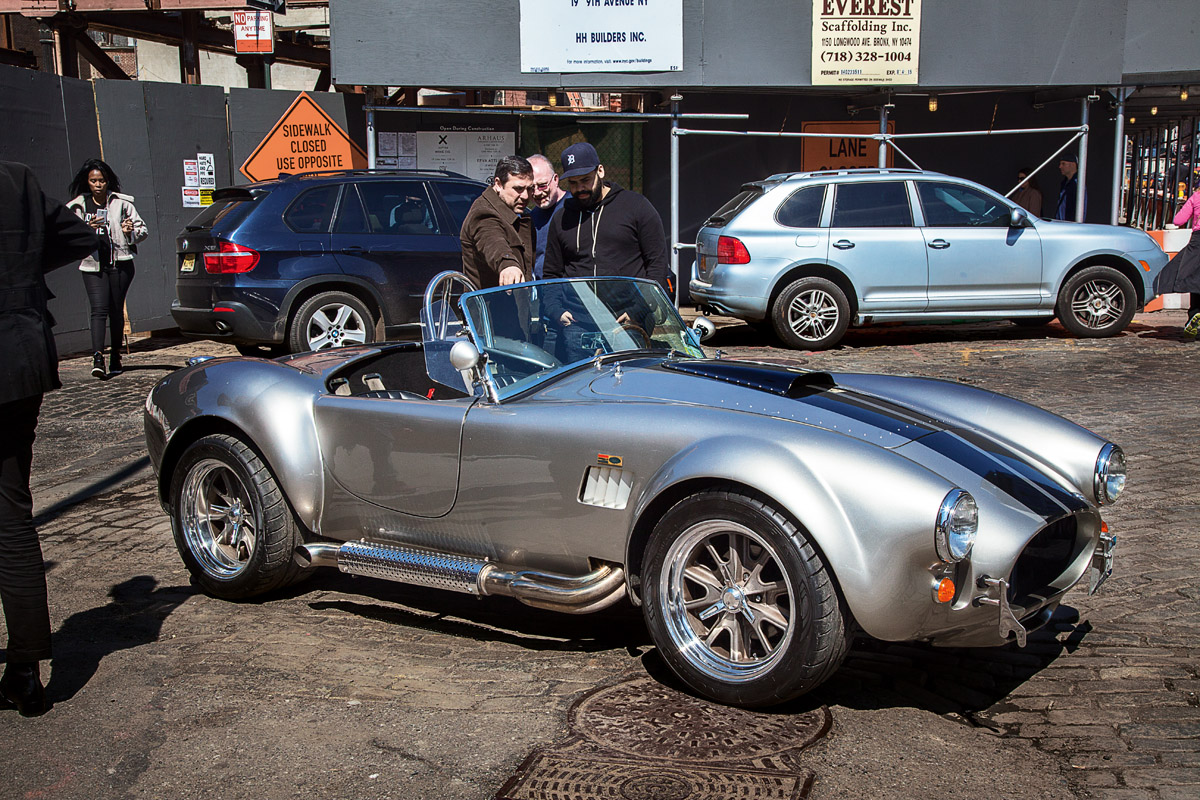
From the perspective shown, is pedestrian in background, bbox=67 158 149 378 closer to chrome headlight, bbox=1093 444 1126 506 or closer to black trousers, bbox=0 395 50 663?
black trousers, bbox=0 395 50 663

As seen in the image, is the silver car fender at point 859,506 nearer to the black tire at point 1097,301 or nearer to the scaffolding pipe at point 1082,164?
the black tire at point 1097,301

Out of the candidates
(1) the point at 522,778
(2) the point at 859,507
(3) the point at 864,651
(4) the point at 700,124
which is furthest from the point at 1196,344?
(1) the point at 522,778

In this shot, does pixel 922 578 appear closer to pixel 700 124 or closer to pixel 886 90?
pixel 886 90

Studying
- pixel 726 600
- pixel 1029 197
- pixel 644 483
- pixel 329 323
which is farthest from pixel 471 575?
pixel 1029 197

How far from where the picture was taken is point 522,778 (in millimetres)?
3201

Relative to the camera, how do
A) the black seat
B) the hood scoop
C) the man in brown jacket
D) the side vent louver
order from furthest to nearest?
1. the man in brown jacket
2. the black seat
3. the hood scoop
4. the side vent louver

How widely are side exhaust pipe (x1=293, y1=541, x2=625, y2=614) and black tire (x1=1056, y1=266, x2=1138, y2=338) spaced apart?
31.3 ft

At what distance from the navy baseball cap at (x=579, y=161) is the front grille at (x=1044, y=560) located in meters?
3.48

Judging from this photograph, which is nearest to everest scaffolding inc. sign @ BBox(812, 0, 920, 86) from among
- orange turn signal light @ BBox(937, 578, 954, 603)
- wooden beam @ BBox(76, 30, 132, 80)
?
wooden beam @ BBox(76, 30, 132, 80)

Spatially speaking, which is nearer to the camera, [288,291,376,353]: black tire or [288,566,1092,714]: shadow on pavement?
[288,566,1092,714]: shadow on pavement

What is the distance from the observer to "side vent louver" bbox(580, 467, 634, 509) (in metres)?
3.79

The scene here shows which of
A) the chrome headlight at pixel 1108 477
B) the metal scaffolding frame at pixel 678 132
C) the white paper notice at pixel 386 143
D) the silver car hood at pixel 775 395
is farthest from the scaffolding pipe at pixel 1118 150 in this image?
the silver car hood at pixel 775 395

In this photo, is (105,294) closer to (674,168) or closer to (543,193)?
(543,193)

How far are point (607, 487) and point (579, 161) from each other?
2999 millimetres
